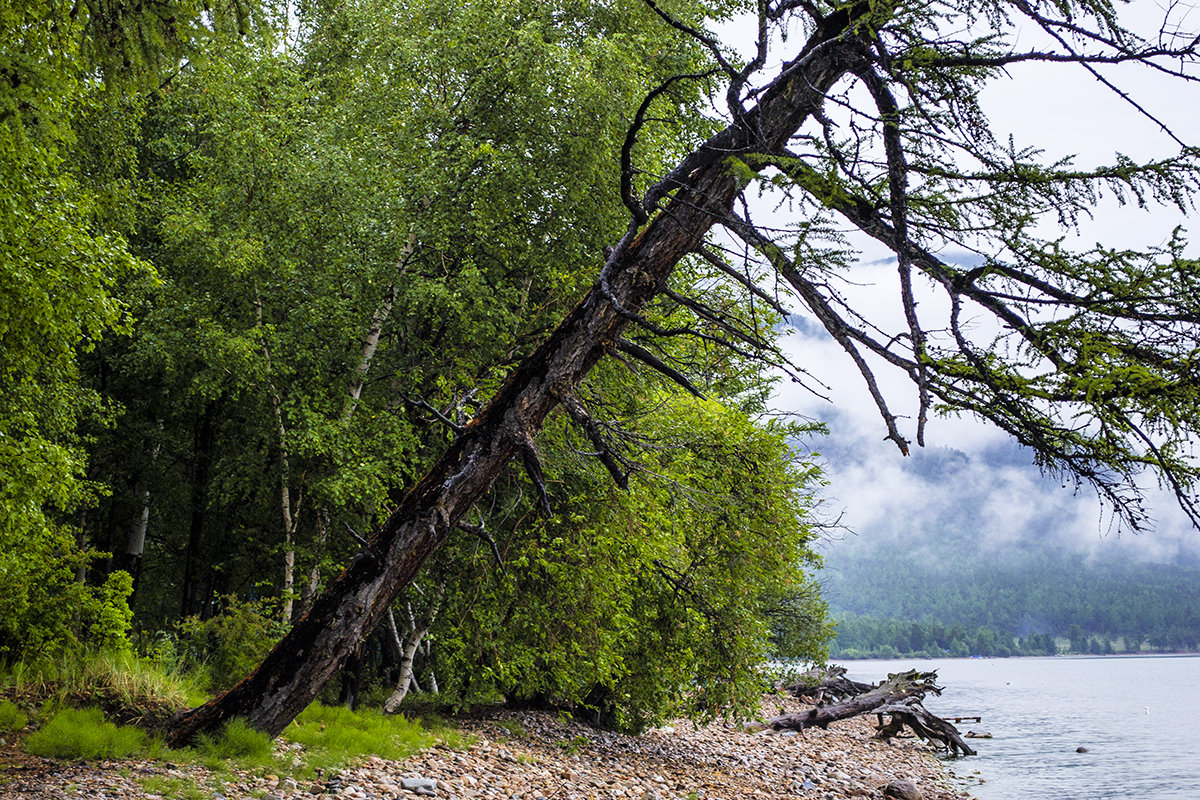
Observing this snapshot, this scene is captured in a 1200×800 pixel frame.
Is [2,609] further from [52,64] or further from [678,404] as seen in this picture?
[678,404]

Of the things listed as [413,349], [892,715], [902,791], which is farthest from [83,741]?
[892,715]

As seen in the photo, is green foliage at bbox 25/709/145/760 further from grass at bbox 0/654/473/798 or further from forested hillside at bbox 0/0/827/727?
forested hillside at bbox 0/0/827/727

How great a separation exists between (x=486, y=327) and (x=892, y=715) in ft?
60.2

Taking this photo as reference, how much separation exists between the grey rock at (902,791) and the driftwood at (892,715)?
8.03 meters

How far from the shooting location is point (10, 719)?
7.27m

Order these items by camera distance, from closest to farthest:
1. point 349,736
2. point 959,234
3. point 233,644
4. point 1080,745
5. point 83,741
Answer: point 959,234 < point 83,741 < point 349,736 < point 233,644 < point 1080,745

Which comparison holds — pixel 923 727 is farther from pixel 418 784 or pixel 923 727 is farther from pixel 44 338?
pixel 44 338

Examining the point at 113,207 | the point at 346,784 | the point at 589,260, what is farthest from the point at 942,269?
the point at 113,207

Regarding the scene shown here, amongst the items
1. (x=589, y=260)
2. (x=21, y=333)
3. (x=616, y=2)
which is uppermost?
(x=616, y=2)

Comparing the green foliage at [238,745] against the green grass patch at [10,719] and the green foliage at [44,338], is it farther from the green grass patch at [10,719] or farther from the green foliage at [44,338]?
the green foliage at [44,338]

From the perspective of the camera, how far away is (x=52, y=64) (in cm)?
517

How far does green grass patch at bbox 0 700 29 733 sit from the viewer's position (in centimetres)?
717

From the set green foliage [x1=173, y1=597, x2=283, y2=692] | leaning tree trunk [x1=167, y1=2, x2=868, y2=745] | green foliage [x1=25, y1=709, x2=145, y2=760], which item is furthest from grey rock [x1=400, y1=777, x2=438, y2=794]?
green foliage [x1=173, y1=597, x2=283, y2=692]

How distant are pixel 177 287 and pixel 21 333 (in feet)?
17.9
